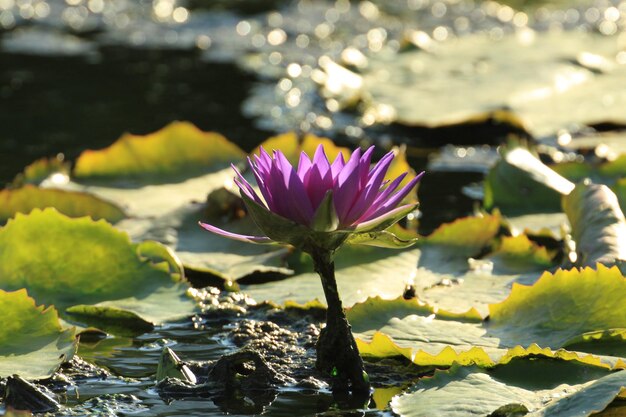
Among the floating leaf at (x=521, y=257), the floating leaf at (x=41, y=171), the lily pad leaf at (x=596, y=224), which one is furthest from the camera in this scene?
the floating leaf at (x=41, y=171)

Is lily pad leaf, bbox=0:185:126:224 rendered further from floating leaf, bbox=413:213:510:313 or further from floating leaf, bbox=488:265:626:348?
floating leaf, bbox=488:265:626:348

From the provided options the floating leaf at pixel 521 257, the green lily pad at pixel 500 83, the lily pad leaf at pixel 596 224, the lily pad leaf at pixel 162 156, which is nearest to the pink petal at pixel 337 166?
the lily pad leaf at pixel 596 224

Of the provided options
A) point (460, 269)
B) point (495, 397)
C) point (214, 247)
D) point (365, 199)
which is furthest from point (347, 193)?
point (214, 247)

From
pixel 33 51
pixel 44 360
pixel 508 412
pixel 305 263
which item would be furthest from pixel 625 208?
pixel 33 51

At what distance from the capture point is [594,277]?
2.07 m

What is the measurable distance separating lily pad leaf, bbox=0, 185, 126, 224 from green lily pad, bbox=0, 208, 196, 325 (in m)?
0.44

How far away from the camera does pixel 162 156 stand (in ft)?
10.4

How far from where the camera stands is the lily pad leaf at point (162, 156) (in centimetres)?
314

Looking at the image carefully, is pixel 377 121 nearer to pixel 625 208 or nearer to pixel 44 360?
pixel 625 208

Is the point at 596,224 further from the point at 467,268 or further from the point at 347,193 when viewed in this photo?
the point at 347,193

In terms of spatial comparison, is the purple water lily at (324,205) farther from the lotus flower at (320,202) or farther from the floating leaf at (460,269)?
the floating leaf at (460,269)

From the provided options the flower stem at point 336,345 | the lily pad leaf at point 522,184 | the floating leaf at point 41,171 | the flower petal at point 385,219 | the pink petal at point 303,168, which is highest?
the floating leaf at point 41,171

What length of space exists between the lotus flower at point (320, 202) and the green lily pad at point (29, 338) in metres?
0.50

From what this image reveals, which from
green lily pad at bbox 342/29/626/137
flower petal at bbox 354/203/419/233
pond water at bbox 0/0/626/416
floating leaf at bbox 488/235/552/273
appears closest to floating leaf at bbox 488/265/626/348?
pond water at bbox 0/0/626/416
